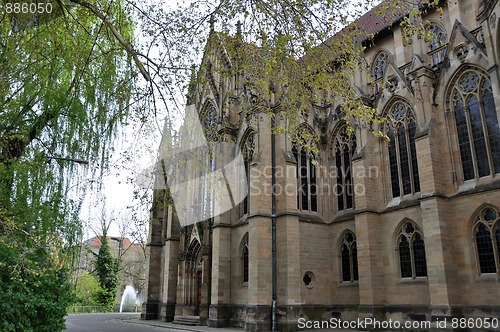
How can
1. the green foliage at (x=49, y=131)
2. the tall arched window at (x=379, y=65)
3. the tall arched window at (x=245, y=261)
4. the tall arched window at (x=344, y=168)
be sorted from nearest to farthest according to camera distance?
1. the green foliage at (x=49, y=131)
2. the tall arched window at (x=344, y=168)
3. the tall arched window at (x=245, y=261)
4. the tall arched window at (x=379, y=65)

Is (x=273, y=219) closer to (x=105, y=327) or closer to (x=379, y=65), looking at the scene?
(x=379, y=65)

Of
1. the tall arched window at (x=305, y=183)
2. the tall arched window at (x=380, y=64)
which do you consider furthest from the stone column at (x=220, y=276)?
the tall arched window at (x=380, y=64)

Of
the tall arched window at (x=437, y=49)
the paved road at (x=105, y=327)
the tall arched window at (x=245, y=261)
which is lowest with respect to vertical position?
the paved road at (x=105, y=327)

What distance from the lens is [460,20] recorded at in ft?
63.8

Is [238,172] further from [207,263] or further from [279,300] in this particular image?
[279,300]

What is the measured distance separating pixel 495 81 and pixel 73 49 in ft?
43.4

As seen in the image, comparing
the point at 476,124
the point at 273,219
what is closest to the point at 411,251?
the point at 476,124

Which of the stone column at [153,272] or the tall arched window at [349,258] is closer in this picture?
the tall arched window at [349,258]

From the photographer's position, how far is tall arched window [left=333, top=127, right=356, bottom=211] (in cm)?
2188

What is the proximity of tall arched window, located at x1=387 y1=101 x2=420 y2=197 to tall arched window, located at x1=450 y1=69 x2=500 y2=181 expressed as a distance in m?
2.07

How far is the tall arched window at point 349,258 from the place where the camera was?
67.6 feet

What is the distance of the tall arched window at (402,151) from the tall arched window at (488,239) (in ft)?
10.0

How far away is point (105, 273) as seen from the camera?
44094 millimetres

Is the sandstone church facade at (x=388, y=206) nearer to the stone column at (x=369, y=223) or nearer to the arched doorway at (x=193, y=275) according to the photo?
the stone column at (x=369, y=223)
